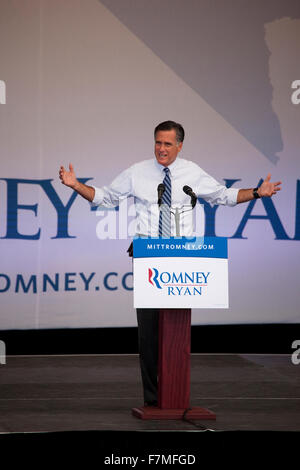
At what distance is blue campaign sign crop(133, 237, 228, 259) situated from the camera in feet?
12.6

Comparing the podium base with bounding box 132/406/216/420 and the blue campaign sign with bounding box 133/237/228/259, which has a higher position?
the blue campaign sign with bounding box 133/237/228/259

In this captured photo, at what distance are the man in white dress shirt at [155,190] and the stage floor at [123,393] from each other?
0.33 meters

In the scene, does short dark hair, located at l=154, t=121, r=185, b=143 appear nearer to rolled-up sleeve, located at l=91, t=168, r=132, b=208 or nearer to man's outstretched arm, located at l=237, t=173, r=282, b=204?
rolled-up sleeve, located at l=91, t=168, r=132, b=208

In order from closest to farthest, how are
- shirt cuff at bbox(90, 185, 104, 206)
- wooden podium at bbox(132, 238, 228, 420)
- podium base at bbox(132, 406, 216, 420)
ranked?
wooden podium at bbox(132, 238, 228, 420) → podium base at bbox(132, 406, 216, 420) → shirt cuff at bbox(90, 185, 104, 206)

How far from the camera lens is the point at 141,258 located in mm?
3842

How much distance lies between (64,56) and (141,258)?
3.18 metres

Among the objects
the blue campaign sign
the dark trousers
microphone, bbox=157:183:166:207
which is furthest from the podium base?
microphone, bbox=157:183:166:207

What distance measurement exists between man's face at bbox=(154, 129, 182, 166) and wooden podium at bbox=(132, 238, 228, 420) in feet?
1.58

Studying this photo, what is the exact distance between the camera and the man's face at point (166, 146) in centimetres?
412

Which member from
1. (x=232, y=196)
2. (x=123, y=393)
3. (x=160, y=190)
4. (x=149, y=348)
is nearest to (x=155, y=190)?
(x=160, y=190)

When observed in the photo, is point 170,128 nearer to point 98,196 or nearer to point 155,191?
point 155,191

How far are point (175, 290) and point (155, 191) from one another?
0.56 metres

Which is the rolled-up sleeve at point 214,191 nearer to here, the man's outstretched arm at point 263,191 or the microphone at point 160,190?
the man's outstretched arm at point 263,191
